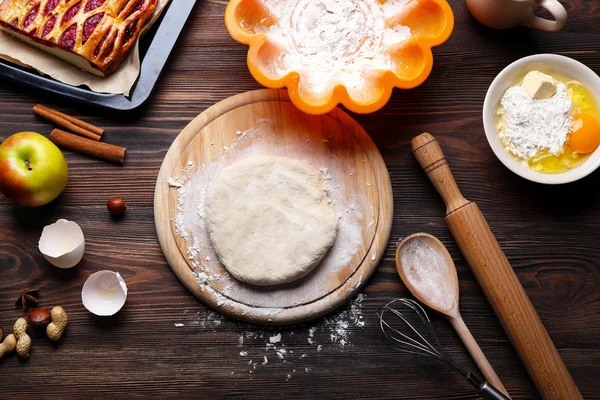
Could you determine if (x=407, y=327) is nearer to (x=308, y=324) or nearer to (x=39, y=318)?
(x=308, y=324)

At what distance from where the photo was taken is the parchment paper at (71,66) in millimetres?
1920

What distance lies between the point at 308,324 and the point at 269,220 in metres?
0.37

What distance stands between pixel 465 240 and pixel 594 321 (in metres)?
0.53

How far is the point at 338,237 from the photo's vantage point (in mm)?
1864

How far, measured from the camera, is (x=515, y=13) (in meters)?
1.82

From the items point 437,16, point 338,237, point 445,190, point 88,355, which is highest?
point 437,16

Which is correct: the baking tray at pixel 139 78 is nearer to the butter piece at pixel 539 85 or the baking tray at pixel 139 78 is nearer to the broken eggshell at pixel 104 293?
the broken eggshell at pixel 104 293

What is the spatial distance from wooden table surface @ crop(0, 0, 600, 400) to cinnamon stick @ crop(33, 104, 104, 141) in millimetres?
42

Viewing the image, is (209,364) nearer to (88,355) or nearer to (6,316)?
(88,355)

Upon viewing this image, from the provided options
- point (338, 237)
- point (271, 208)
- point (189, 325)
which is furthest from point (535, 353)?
point (189, 325)

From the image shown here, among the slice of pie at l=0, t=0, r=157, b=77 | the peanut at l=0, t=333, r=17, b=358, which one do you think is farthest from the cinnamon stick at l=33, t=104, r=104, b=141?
the peanut at l=0, t=333, r=17, b=358

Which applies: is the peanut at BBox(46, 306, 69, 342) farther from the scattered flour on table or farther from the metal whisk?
the scattered flour on table

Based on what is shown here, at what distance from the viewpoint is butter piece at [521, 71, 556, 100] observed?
1.77 metres

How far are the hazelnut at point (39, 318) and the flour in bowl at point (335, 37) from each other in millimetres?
1079
